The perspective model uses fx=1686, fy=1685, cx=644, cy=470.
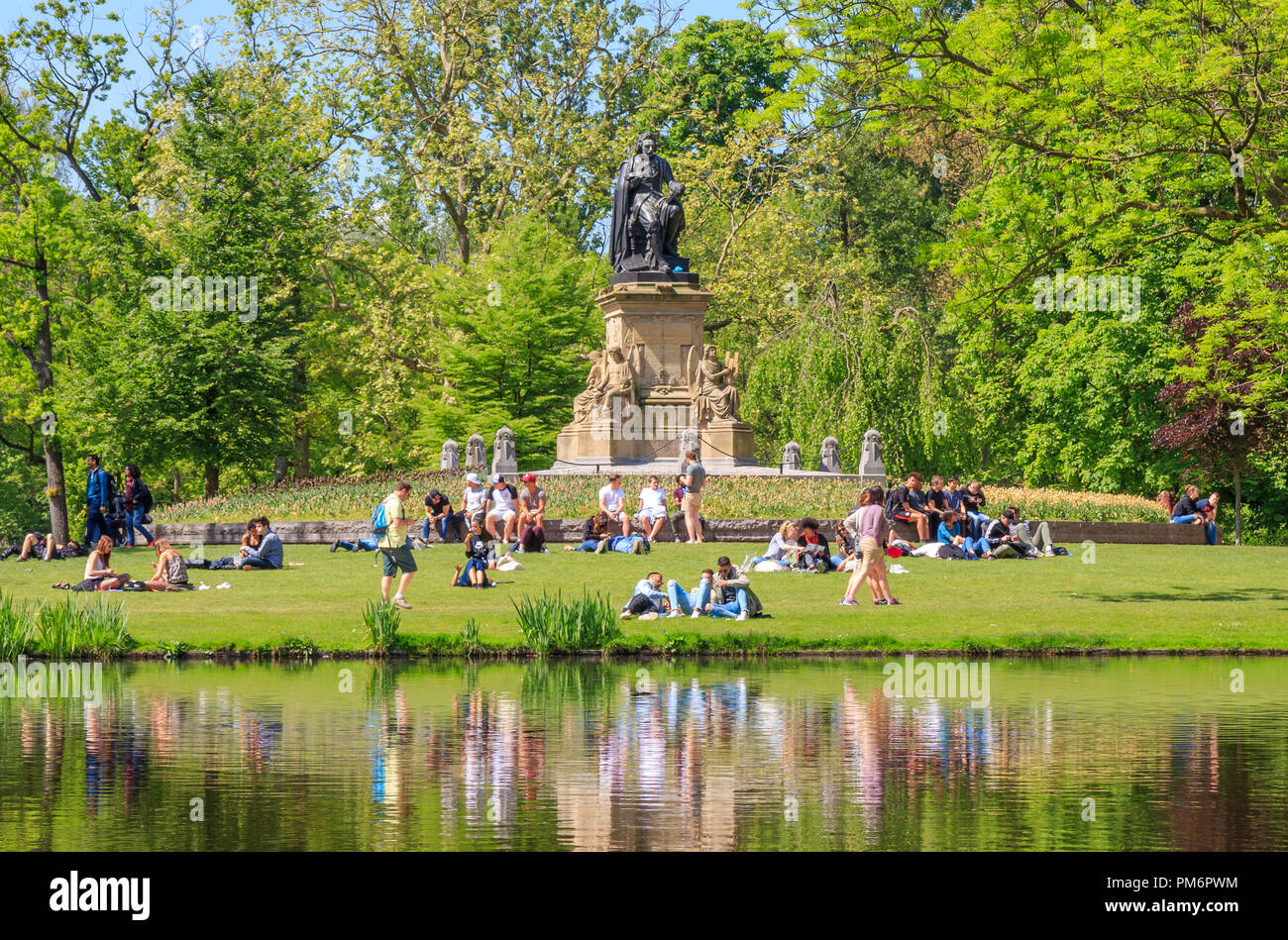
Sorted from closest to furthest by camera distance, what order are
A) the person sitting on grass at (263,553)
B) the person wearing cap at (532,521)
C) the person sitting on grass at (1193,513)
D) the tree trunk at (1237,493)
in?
the person sitting on grass at (263,553) → the person wearing cap at (532,521) → the person sitting on grass at (1193,513) → the tree trunk at (1237,493)

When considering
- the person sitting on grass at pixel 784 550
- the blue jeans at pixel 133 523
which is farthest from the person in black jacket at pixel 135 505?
the person sitting on grass at pixel 784 550

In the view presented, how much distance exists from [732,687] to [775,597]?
6.98m

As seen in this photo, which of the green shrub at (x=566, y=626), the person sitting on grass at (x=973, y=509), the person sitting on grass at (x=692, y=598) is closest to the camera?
the green shrub at (x=566, y=626)

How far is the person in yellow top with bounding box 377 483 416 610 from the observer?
20.3 m

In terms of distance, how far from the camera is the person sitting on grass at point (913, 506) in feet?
90.8

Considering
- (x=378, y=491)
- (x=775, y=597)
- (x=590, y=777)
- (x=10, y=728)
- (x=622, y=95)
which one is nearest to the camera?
(x=590, y=777)

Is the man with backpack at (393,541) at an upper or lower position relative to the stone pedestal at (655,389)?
lower

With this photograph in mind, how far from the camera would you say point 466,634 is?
18078mm

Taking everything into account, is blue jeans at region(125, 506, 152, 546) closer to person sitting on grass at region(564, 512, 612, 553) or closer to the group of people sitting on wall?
person sitting on grass at region(564, 512, 612, 553)

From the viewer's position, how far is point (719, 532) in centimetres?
2964

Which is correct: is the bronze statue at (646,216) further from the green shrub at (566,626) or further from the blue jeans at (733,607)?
the green shrub at (566,626)

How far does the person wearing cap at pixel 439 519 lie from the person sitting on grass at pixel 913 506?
7.56m

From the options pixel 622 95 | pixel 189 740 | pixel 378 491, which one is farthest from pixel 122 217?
pixel 189 740

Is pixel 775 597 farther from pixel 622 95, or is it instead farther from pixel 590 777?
pixel 622 95
